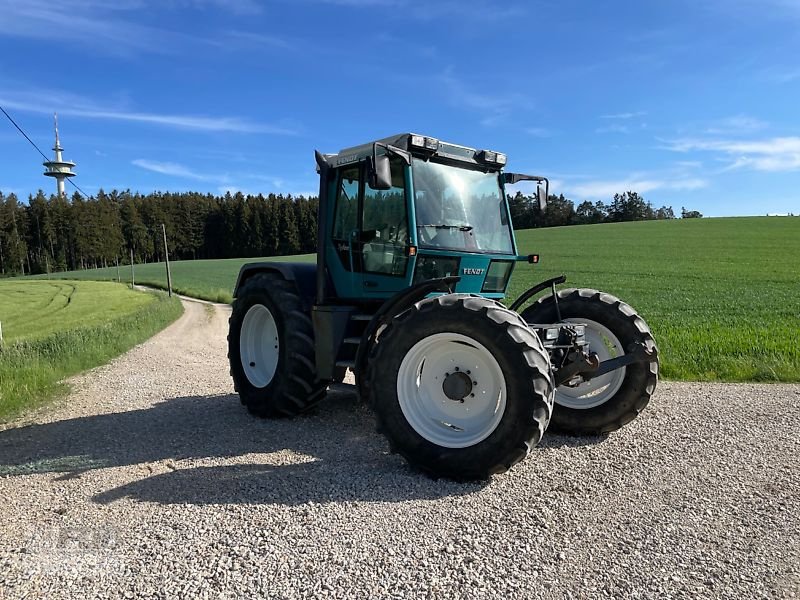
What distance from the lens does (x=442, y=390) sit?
4664 mm

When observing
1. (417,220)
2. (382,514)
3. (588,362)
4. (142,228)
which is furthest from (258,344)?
(142,228)

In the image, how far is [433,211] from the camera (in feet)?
17.7

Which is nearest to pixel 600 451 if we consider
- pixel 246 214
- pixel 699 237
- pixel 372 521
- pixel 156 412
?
pixel 372 521

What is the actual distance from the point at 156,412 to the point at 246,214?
87003 mm

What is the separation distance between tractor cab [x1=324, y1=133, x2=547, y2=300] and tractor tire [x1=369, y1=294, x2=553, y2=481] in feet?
3.03

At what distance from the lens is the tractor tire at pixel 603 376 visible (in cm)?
529

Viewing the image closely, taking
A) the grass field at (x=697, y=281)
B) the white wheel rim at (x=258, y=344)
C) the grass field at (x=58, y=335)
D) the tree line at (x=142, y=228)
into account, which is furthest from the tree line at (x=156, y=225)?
the white wheel rim at (x=258, y=344)

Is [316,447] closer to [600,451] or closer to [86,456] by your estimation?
[86,456]

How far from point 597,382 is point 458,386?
5.90 feet

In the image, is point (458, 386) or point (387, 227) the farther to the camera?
point (387, 227)

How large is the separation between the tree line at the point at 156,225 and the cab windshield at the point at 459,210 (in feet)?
242

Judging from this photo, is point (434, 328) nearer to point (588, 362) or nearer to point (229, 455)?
point (588, 362)

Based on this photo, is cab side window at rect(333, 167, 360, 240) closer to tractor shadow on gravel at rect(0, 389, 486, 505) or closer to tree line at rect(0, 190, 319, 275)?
Answer: tractor shadow on gravel at rect(0, 389, 486, 505)

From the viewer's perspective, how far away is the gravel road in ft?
9.86
